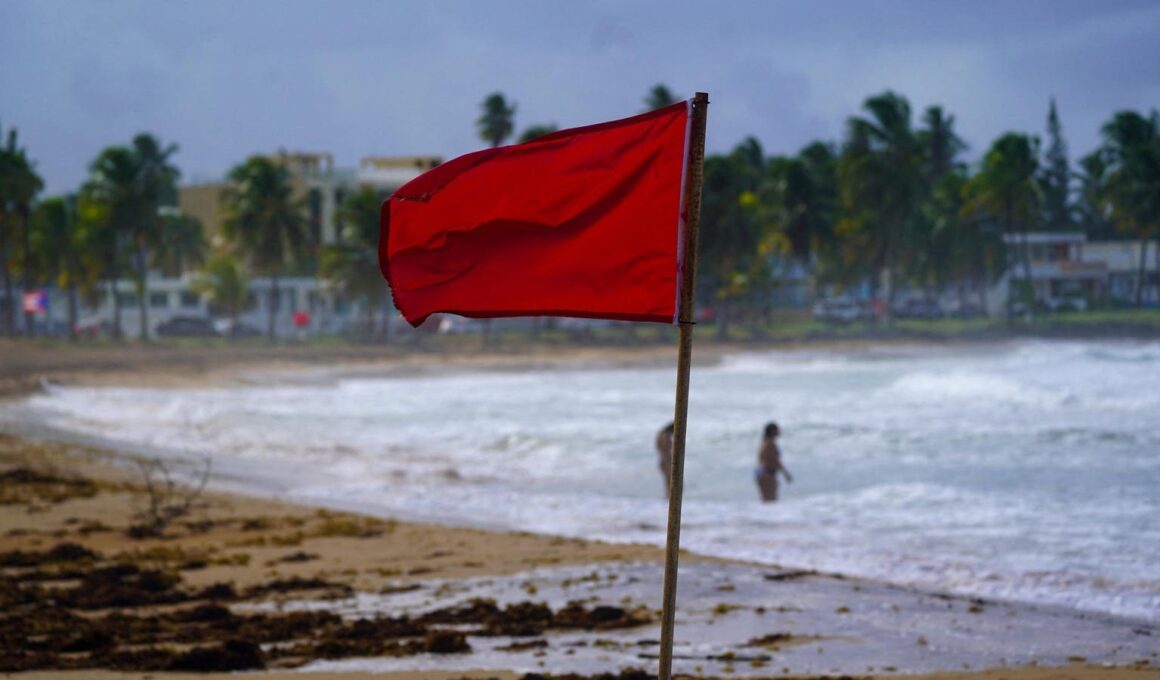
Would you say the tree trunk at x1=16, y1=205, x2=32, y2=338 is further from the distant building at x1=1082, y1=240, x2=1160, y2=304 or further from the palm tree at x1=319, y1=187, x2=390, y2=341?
the distant building at x1=1082, y1=240, x2=1160, y2=304

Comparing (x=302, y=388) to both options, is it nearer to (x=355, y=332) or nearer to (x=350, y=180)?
(x=355, y=332)

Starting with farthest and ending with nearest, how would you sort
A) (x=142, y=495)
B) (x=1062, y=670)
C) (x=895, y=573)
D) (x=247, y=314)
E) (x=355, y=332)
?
(x=247, y=314) < (x=355, y=332) < (x=142, y=495) < (x=895, y=573) < (x=1062, y=670)

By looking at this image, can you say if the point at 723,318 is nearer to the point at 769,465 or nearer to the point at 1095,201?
the point at 1095,201

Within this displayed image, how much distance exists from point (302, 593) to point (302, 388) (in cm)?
3525

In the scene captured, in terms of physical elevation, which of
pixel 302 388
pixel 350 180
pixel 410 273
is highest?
pixel 350 180

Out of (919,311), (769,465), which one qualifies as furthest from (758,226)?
(769,465)

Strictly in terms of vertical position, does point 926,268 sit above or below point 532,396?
above

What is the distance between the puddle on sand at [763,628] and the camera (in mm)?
8188

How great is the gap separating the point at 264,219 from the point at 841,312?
32584 millimetres

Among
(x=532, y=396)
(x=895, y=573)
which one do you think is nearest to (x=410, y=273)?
(x=895, y=573)

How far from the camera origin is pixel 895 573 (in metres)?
12.0

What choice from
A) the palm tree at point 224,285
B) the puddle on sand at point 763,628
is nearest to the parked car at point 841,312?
the palm tree at point 224,285

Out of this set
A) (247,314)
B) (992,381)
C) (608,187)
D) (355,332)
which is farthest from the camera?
(247,314)

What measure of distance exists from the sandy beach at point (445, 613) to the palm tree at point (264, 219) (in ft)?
203
